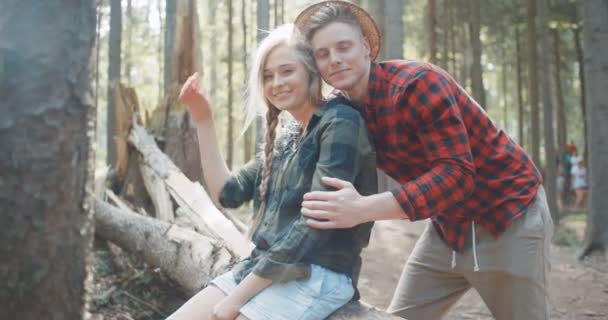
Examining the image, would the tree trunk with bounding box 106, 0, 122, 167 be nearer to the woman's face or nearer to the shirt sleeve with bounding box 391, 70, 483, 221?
the woman's face

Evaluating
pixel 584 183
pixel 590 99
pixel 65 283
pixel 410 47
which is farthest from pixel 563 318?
pixel 410 47

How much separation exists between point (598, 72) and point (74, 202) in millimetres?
7625

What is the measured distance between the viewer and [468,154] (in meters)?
2.30

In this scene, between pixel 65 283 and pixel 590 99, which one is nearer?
pixel 65 283

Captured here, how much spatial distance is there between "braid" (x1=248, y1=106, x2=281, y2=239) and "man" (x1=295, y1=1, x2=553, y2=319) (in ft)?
1.13

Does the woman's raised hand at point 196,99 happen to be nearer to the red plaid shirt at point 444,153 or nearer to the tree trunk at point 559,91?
the red plaid shirt at point 444,153

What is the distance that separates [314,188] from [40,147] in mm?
1069

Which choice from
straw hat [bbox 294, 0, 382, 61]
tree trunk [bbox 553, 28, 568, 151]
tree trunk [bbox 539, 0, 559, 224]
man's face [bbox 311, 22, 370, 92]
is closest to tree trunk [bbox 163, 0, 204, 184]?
straw hat [bbox 294, 0, 382, 61]

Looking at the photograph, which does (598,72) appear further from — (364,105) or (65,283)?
(65,283)

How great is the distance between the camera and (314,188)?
2199 millimetres

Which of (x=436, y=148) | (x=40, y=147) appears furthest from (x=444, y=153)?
(x=40, y=147)

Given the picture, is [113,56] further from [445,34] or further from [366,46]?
[366,46]

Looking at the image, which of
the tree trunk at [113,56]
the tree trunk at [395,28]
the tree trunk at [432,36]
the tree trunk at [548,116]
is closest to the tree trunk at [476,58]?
the tree trunk at [432,36]

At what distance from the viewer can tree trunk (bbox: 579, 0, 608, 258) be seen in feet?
24.5
